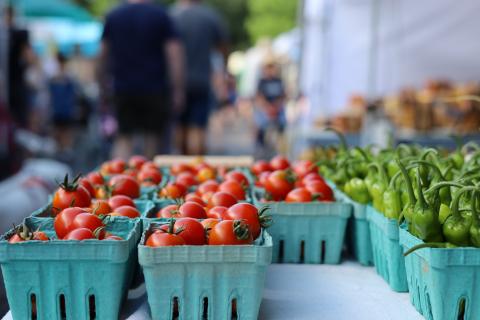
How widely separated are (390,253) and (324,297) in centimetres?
27

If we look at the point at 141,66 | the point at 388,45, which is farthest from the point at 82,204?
the point at 388,45

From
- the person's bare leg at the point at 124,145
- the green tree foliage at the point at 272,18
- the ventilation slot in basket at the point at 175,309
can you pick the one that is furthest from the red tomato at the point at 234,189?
the green tree foliage at the point at 272,18

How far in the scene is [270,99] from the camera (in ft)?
42.4

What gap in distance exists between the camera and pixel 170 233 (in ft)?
6.27

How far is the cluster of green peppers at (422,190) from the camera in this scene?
6.09 feet

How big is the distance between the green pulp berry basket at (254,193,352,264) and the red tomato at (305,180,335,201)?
0.33 ft

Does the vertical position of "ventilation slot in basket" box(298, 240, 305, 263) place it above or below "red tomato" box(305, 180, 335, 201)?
below

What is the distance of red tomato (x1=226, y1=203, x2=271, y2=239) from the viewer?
2.10 m

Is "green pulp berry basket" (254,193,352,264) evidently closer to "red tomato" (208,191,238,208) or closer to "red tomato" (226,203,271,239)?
"red tomato" (208,191,238,208)

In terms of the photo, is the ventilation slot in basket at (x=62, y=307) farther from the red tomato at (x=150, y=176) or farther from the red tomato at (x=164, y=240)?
the red tomato at (x=150, y=176)

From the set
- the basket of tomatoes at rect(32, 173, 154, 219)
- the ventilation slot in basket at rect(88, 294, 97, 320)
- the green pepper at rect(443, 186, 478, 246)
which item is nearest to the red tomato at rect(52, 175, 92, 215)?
the basket of tomatoes at rect(32, 173, 154, 219)

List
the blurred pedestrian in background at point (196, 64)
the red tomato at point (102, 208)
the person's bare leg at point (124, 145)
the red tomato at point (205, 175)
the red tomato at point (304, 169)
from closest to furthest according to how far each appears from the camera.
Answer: the red tomato at point (102, 208) → the red tomato at point (304, 169) → the red tomato at point (205, 175) → the person's bare leg at point (124, 145) → the blurred pedestrian in background at point (196, 64)

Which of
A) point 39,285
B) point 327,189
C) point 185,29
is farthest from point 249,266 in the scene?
point 185,29

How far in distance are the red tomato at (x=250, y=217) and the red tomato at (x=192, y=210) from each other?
179 millimetres
